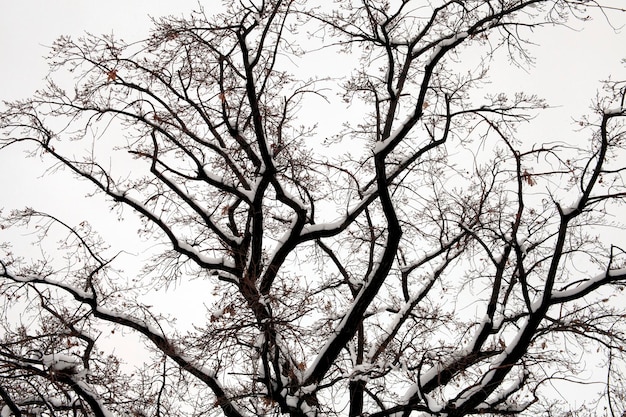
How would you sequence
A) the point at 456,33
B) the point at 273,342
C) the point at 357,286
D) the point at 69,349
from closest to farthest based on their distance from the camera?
the point at 273,342, the point at 456,33, the point at 69,349, the point at 357,286

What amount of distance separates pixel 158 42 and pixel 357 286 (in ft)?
17.7

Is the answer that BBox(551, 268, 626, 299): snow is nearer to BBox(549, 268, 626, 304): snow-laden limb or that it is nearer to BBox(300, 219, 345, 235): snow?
BBox(549, 268, 626, 304): snow-laden limb

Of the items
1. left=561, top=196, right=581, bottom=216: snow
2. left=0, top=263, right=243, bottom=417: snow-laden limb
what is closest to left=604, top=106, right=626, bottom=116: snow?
left=561, top=196, right=581, bottom=216: snow

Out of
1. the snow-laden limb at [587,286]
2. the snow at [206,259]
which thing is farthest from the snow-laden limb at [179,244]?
the snow-laden limb at [587,286]

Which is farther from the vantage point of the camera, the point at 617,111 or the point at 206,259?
the point at 206,259

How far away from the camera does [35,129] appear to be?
27.8 feet

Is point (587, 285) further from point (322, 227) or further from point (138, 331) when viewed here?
point (138, 331)

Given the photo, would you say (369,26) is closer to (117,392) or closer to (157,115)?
(157,115)

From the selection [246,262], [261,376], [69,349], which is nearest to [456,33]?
[246,262]

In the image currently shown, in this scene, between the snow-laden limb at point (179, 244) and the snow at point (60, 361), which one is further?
the snow-laden limb at point (179, 244)

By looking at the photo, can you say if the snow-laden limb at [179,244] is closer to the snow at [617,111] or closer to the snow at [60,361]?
the snow at [60,361]

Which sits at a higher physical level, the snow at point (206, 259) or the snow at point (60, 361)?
the snow at point (206, 259)

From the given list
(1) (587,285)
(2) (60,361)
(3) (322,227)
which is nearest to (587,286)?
(1) (587,285)

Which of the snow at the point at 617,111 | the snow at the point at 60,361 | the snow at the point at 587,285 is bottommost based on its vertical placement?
the snow at the point at 60,361
